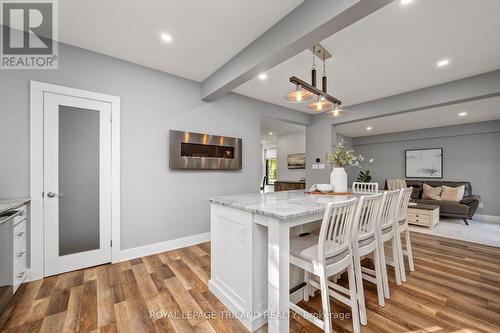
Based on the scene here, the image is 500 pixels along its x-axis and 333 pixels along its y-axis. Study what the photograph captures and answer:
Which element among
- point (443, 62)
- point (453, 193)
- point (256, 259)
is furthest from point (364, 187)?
point (453, 193)

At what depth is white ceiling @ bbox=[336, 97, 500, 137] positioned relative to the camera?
4.23m

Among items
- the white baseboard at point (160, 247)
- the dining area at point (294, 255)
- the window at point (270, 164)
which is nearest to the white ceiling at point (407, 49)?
the dining area at point (294, 255)

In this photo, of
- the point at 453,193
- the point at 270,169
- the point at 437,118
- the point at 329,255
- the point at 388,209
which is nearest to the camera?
the point at 329,255

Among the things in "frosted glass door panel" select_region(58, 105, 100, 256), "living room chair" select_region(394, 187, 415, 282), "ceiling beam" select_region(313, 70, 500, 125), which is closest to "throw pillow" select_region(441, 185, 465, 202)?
"ceiling beam" select_region(313, 70, 500, 125)

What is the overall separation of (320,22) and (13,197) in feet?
11.4

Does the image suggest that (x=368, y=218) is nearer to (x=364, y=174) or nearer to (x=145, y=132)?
(x=145, y=132)

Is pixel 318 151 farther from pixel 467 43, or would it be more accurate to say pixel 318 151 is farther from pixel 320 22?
pixel 320 22

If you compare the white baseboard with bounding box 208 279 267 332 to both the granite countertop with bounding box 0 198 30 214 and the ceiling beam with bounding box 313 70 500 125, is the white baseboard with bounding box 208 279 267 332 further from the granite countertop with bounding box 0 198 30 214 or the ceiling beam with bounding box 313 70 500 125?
the ceiling beam with bounding box 313 70 500 125

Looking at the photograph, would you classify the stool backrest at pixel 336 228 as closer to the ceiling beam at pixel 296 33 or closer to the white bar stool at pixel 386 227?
the white bar stool at pixel 386 227

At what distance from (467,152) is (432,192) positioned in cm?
146

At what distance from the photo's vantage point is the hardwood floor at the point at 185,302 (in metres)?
1.62

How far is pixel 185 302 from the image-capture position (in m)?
1.91

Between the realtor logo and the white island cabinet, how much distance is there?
2.53m

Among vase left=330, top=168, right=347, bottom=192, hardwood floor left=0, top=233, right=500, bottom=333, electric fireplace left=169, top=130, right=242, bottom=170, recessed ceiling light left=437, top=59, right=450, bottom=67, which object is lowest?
hardwood floor left=0, top=233, right=500, bottom=333
